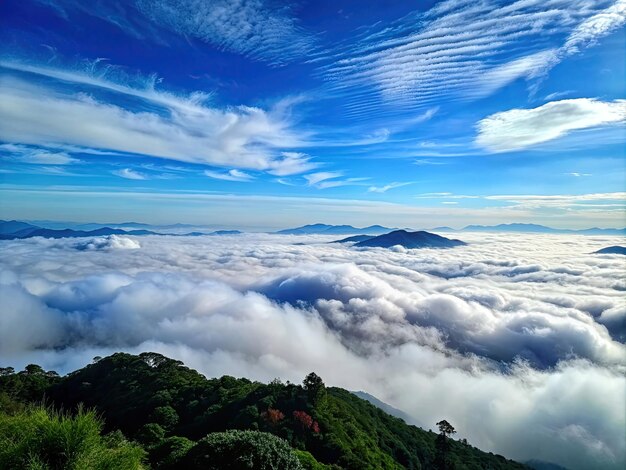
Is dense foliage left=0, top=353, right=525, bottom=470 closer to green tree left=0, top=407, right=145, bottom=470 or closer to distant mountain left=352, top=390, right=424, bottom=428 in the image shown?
green tree left=0, top=407, right=145, bottom=470

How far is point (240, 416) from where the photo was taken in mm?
40969

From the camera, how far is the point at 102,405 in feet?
187

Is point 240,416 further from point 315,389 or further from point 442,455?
point 442,455

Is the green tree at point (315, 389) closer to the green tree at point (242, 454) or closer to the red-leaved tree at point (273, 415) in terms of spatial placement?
the red-leaved tree at point (273, 415)

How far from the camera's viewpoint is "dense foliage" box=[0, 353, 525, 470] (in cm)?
3622

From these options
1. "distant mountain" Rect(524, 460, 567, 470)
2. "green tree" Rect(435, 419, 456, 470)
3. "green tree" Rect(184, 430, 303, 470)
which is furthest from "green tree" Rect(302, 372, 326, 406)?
"distant mountain" Rect(524, 460, 567, 470)

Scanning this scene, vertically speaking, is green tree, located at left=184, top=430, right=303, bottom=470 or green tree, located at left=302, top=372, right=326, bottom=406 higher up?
green tree, located at left=184, top=430, right=303, bottom=470

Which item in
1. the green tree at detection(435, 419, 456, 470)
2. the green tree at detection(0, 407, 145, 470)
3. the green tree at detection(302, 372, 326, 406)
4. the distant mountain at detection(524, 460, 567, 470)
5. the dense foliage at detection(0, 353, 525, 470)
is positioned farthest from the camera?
the distant mountain at detection(524, 460, 567, 470)

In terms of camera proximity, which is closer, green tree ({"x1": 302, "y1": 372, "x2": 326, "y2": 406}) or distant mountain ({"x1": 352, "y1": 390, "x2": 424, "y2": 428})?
green tree ({"x1": 302, "y1": 372, "x2": 326, "y2": 406})

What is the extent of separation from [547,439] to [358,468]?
149 metres

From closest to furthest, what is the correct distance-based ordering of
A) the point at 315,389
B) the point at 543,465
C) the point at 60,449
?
the point at 60,449 < the point at 315,389 < the point at 543,465

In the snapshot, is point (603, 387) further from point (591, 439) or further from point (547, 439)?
point (547, 439)

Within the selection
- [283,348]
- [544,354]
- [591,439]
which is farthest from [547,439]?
[283,348]

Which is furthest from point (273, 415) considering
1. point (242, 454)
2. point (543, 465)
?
point (543, 465)
